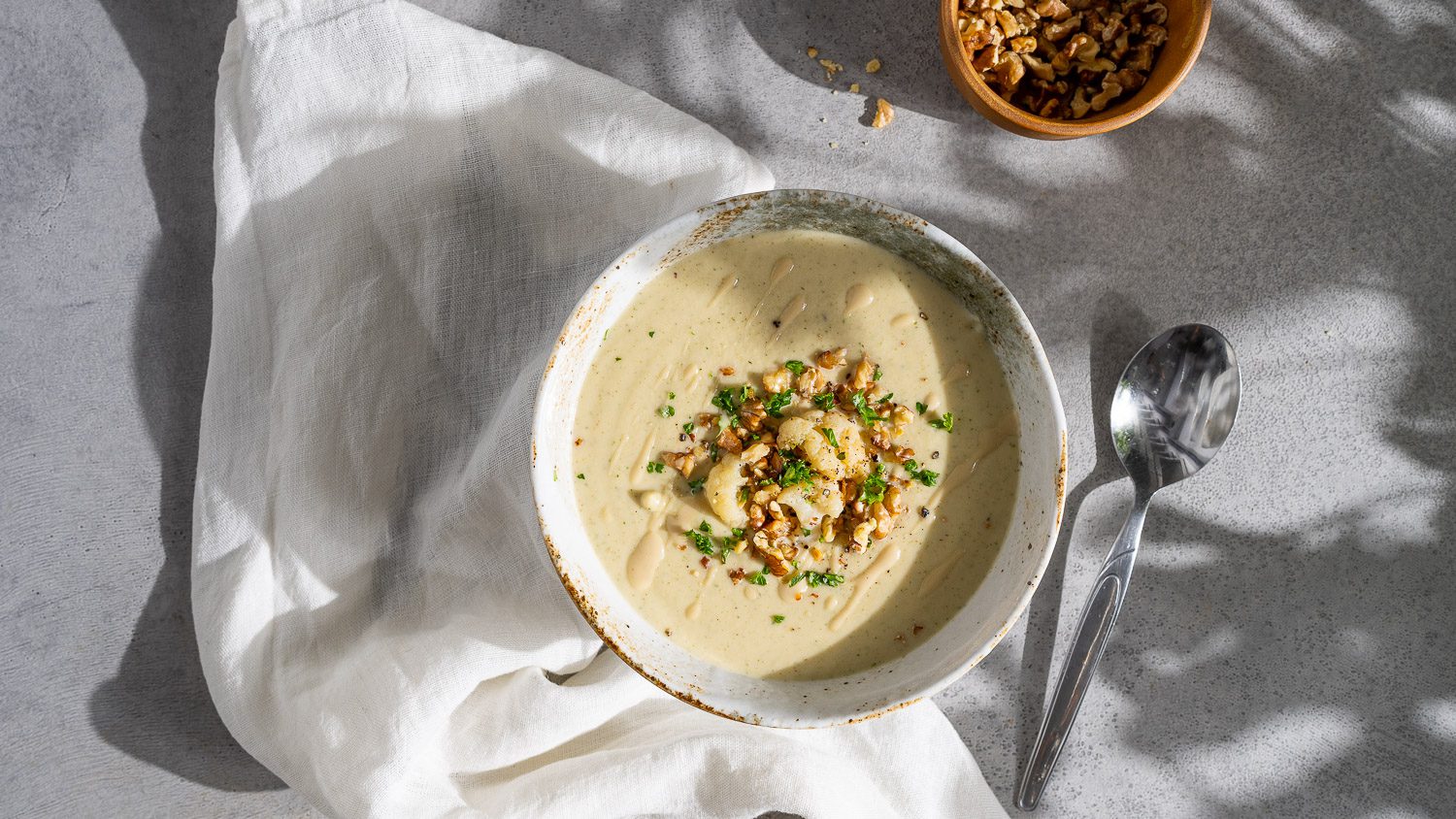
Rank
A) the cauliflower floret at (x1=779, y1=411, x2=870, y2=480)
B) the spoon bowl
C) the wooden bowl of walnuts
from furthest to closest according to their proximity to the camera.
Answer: the spoon bowl < the wooden bowl of walnuts < the cauliflower floret at (x1=779, y1=411, x2=870, y2=480)

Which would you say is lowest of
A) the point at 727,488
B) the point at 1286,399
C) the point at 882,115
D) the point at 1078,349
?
the point at 1286,399

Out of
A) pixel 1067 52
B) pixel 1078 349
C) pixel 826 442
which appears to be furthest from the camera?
pixel 1078 349

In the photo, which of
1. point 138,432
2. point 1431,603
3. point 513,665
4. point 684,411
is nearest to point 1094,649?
point 1431,603

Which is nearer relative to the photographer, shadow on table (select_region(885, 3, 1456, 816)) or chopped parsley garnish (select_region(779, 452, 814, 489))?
chopped parsley garnish (select_region(779, 452, 814, 489))

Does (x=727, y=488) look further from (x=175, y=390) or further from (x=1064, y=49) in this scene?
(x=175, y=390)

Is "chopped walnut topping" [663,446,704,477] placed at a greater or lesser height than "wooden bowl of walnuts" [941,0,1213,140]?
lesser

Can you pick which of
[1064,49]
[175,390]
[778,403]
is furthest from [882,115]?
[175,390]

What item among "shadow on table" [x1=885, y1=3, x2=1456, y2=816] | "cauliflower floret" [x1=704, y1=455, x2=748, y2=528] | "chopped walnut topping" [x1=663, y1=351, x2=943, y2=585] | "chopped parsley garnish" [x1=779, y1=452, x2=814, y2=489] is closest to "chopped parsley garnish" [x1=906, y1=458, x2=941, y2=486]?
"chopped walnut topping" [x1=663, y1=351, x2=943, y2=585]

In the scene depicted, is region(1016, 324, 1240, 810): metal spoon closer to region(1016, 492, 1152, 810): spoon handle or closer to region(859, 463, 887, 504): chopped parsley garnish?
region(1016, 492, 1152, 810): spoon handle
